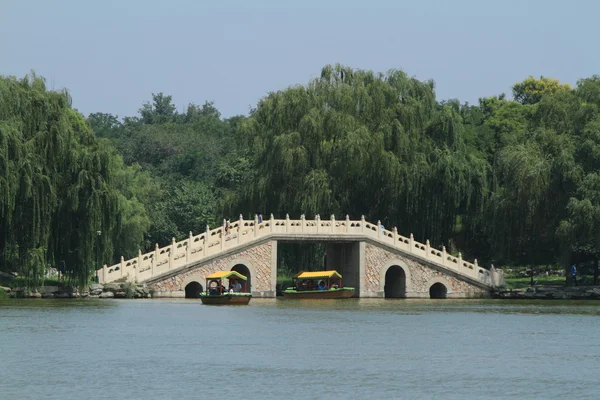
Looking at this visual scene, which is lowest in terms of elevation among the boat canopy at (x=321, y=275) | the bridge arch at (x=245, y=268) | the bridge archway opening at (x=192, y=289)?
the bridge archway opening at (x=192, y=289)

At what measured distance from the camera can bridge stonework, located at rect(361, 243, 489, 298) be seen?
69188 mm

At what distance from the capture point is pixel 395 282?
7156 cm

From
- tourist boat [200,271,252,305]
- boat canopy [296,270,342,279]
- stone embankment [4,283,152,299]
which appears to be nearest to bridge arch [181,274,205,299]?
tourist boat [200,271,252,305]

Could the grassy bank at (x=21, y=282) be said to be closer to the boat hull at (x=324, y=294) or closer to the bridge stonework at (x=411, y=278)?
the boat hull at (x=324, y=294)

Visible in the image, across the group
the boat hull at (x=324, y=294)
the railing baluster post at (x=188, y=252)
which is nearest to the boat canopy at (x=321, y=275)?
the boat hull at (x=324, y=294)

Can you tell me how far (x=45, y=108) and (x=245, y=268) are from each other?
1817 centimetres

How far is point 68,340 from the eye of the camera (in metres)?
39.2

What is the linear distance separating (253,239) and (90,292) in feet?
35.0

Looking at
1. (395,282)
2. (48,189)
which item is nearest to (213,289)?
(48,189)

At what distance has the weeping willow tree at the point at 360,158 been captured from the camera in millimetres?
70188

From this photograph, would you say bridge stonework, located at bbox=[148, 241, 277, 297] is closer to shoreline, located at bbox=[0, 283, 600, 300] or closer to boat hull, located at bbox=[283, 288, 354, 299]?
shoreline, located at bbox=[0, 283, 600, 300]

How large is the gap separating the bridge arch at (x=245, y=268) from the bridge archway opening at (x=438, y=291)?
398 inches

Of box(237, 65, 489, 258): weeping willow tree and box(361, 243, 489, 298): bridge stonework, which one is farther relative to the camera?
box(237, 65, 489, 258): weeping willow tree

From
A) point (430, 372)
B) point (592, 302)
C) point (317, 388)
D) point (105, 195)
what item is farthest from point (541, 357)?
point (592, 302)
